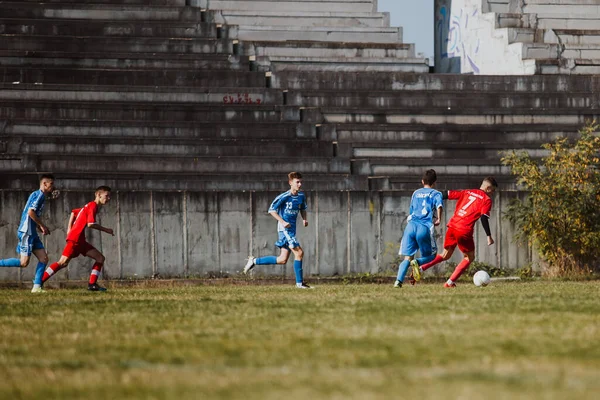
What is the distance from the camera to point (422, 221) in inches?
773

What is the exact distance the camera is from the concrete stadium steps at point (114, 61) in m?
28.8

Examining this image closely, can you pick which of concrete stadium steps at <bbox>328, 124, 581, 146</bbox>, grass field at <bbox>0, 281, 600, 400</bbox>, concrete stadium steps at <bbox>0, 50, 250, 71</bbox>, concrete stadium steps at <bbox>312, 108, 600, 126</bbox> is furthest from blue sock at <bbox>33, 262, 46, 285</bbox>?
concrete stadium steps at <bbox>312, 108, 600, 126</bbox>

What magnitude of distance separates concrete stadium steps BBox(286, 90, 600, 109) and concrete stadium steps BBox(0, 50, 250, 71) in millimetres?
2043

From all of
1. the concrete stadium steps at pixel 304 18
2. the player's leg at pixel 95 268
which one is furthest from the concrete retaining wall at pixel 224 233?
the concrete stadium steps at pixel 304 18

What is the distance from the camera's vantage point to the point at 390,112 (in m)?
28.3

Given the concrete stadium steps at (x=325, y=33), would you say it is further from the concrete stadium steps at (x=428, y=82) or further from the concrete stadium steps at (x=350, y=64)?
the concrete stadium steps at (x=428, y=82)

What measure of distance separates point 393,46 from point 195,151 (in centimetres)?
846

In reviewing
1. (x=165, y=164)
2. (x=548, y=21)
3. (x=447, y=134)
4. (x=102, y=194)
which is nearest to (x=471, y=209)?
(x=102, y=194)

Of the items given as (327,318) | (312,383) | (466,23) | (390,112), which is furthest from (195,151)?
(312,383)

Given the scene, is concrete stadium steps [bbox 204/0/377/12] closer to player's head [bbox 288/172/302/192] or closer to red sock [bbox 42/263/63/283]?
player's head [bbox 288/172/302/192]

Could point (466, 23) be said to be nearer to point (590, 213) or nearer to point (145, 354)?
point (590, 213)

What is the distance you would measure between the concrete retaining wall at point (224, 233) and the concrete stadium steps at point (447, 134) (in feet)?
11.5

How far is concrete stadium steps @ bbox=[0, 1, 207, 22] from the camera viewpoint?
30812 mm

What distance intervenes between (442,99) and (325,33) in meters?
4.78
